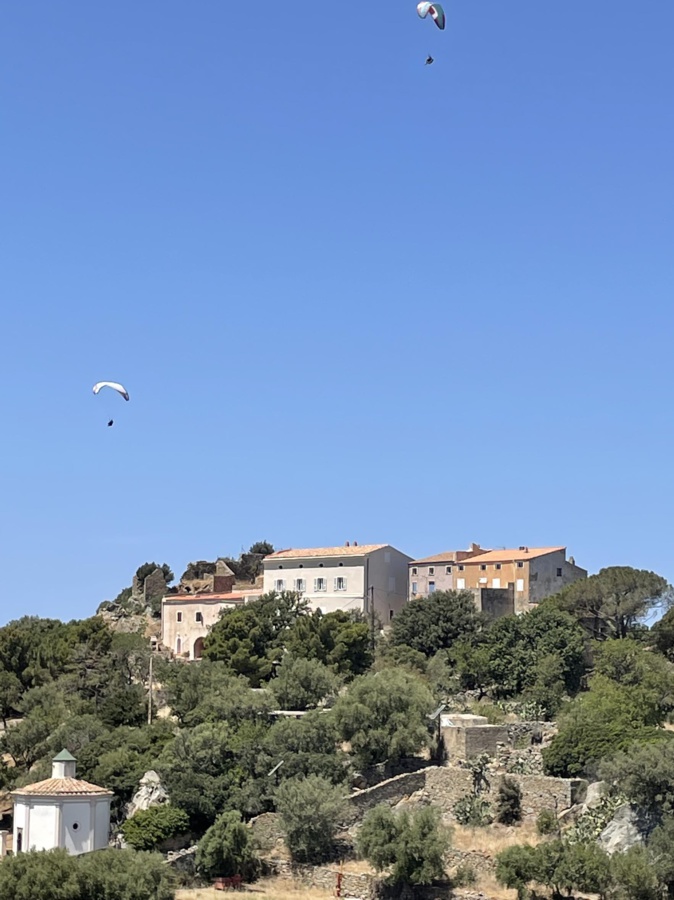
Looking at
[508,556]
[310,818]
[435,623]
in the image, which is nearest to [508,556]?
[508,556]

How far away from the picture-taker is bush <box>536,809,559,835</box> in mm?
49375

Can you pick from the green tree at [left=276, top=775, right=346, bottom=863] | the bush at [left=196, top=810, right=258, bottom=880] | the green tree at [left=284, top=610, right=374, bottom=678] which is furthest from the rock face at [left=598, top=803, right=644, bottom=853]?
the green tree at [left=284, top=610, right=374, bottom=678]

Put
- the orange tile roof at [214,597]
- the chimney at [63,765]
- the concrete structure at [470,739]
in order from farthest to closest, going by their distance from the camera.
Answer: the orange tile roof at [214,597]
the concrete structure at [470,739]
the chimney at [63,765]

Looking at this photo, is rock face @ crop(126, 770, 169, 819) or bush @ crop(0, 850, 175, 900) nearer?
bush @ crop(0, 850, 175, 900)

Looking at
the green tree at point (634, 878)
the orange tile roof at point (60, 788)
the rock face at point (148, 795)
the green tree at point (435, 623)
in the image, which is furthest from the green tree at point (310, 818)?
the green tree at point (435, 623)

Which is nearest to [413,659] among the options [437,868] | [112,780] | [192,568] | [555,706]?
[555,706]

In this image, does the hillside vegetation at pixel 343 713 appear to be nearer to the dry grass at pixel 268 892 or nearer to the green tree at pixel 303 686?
the green tree at pixel 303 686

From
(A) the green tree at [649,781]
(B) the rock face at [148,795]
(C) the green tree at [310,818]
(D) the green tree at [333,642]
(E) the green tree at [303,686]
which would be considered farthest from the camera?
(D) the green tree at [333,642]

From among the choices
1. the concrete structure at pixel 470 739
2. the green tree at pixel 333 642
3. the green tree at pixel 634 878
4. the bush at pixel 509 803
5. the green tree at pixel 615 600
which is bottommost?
the green tree at pixel 634 878

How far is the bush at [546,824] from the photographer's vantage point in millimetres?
49375

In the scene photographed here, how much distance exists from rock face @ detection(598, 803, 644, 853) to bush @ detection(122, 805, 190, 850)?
14667 millimetres

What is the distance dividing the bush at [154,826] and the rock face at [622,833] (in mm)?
14667

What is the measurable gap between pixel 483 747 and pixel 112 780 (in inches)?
557

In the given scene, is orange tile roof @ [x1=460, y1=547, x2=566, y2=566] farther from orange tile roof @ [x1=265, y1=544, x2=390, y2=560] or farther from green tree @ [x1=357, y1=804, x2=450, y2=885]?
green tree @ [x1=357, y1=804, x2=450, y2=885]
